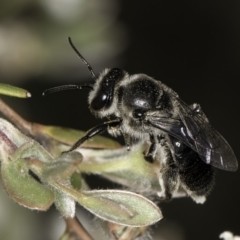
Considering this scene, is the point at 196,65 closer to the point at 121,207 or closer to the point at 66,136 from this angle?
the point at 66,136

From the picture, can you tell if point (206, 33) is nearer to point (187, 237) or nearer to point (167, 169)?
point (187, 237)

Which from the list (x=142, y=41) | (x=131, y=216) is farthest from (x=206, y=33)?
(x=131, y=216)

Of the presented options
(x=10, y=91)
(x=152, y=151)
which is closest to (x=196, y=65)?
(x=152, y=151)

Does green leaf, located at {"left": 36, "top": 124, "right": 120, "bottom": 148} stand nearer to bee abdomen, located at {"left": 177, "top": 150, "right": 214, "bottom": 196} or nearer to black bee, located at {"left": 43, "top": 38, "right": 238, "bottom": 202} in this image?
black bee, located at {"left": 43, "top": 38, "right": 238, "bottom": 202}

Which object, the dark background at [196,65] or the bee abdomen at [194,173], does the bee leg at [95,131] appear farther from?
the dark background at [196,65]

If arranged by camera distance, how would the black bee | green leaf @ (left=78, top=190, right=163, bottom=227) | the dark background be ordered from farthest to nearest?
1. the dark background
2. the black bee
3. green leaf @ (left=78, top=190, right=163, bottom=227)

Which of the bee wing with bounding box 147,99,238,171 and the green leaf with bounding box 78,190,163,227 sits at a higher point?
the bee wing with bounding box 147,99,238,171

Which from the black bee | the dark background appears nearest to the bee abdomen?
the black bee
